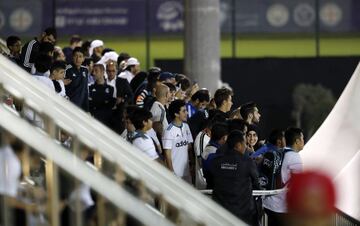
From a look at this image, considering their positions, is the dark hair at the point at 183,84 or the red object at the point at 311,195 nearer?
the red object at the point at 311,195

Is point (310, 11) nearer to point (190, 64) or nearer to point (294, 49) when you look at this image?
point (294, 49)

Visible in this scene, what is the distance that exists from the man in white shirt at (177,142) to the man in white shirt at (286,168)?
3.95 feet

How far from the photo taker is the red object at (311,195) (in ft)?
16.3

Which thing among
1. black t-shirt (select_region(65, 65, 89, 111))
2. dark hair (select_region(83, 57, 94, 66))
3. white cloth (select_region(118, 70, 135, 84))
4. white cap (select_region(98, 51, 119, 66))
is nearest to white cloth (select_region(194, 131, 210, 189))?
black t-shirt (select_region(65, 65, 89, 111))

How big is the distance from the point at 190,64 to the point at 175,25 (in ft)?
24.1

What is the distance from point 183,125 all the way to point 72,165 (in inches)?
317

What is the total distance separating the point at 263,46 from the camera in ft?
104

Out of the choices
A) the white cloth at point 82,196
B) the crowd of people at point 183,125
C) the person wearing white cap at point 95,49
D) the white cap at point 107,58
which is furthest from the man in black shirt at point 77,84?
the white cloth at point 82,196

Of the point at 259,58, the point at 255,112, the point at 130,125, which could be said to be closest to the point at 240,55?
the point at 259,58

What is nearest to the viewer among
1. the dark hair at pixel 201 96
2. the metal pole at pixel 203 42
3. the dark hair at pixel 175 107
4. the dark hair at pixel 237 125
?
the dark hair at pixel 237 125

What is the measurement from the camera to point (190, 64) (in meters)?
24.2

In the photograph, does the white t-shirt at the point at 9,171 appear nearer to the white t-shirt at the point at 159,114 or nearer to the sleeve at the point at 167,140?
the sleeve at the point at 167,140

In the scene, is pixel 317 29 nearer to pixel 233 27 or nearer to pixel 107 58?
pixel 233 27

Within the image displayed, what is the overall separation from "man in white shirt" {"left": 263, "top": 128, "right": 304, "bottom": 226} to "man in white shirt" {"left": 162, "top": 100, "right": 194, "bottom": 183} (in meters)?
1.20
